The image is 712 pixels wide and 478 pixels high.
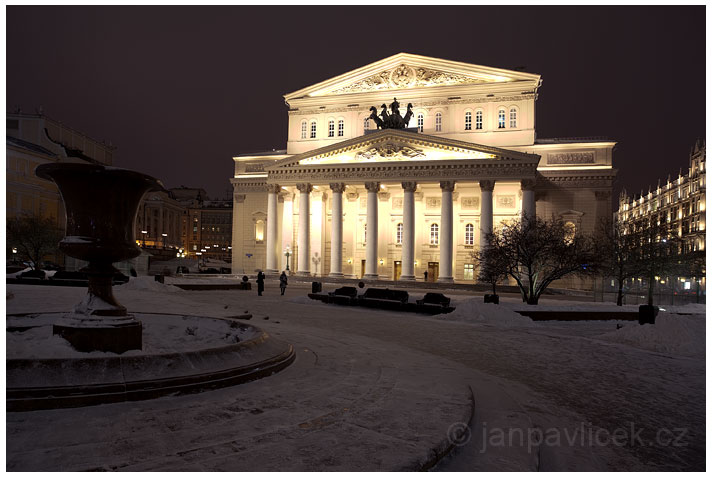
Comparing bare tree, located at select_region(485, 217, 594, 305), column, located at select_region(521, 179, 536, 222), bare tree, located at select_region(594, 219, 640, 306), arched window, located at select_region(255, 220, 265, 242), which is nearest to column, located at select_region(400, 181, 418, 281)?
column, located at select_region(521, 179, 536, 222)

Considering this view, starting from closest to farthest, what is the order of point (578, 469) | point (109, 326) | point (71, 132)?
point (578, 469)
point (109, 326)
point (71, 132)

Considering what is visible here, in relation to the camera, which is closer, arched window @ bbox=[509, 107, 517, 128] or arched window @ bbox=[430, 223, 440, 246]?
arched window @ bbox=[509, 107, 517, 128]

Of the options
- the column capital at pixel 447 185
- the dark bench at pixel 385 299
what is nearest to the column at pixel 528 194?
the column capital at pixel 447 185

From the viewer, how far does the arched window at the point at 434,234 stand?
55.7 metres

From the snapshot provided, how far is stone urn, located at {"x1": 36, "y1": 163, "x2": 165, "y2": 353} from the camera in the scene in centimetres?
729

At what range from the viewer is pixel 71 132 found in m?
82.6

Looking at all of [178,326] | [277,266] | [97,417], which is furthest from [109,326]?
[277,266]

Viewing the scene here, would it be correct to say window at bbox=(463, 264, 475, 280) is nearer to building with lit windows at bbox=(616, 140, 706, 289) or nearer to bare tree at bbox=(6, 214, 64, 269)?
building with lit windows at bbox=(616, 140, 706, 289)

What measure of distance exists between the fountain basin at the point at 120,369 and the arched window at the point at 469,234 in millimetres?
47663

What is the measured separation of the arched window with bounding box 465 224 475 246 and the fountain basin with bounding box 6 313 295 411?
4766cm

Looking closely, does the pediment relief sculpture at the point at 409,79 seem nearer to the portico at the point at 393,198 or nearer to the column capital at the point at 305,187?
the portico at the point at 393,198

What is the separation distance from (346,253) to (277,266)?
8.19 metres

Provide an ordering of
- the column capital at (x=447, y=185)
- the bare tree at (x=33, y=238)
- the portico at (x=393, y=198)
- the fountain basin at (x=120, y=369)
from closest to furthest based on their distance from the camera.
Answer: the fountain basin at (x=120, y=369) → the bare tree at (x=33, y=238) → the portico at (x=393, y=198) → the column capital at (x=447, y=185)

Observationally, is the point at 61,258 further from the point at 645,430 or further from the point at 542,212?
the point at 645,430
